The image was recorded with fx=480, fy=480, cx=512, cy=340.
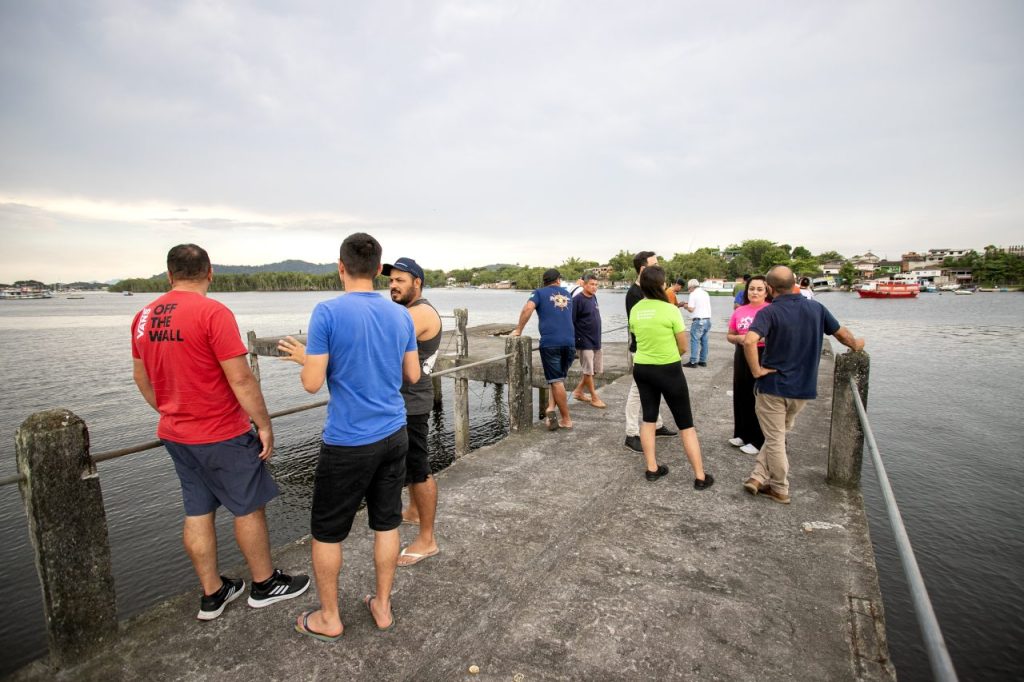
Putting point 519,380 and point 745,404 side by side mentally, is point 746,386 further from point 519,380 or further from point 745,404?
point 519,380

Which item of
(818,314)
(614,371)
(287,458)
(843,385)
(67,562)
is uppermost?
(818,314)

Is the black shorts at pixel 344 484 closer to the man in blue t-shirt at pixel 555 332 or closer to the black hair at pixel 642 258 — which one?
the man in blue t-shirt at pixel 555 332

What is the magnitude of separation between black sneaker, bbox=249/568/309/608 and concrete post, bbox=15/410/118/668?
693 mm

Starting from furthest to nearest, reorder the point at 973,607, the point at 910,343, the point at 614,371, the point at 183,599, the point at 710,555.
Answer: the point at 910,343, the point at 614,371, the point at 973,607, the point at 710,555, the point at 183,599

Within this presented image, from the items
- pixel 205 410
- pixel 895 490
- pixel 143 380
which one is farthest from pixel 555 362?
pixel 895 490

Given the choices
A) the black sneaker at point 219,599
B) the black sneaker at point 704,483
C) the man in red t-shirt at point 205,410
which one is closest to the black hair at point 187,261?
the man in red t-shirt at point 205,410

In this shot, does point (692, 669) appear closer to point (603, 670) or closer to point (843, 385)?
point (603, 670)

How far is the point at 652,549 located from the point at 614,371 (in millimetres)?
9023

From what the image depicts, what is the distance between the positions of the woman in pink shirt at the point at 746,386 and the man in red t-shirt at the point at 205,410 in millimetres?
4665

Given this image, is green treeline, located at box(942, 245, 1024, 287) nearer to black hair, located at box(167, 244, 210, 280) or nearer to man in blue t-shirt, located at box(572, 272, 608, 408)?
man in blue t-shirt, located at box(572, 272, 608, 408)

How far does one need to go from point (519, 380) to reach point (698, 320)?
228 inches

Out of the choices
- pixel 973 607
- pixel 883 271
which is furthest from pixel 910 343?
pixel 883 271

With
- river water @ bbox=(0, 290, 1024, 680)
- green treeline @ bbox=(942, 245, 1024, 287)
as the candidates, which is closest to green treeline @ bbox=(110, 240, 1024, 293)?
green treeline @ bbox=(942, 245, 1024, 287)

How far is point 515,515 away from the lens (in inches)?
159
